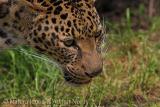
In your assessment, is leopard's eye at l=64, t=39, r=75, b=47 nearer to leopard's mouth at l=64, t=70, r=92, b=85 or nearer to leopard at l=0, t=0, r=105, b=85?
leopard at l=0, t=0, r=105, b=85

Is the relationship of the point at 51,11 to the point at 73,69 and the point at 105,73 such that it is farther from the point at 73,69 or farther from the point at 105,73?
the point at 105,73

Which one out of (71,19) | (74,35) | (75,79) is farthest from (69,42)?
(75,79)

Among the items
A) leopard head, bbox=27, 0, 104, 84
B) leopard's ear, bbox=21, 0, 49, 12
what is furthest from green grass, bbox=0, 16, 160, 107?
leopard's ear, bbox=21, 0, 49, 12

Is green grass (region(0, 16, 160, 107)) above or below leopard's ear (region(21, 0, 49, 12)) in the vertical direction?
below

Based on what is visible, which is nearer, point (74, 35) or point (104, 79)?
point (74, 35)

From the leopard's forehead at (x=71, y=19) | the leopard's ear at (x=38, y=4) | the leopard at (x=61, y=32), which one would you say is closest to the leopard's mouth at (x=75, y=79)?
the leopard at (x=61, y=32)

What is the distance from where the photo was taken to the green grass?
696cm

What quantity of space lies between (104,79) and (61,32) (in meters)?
2.13

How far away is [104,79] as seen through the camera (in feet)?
25.7

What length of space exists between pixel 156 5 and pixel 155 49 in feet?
6.65

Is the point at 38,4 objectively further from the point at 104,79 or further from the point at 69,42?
the point at 104,79

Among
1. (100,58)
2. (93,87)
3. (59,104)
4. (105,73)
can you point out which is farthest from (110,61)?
(100,58)

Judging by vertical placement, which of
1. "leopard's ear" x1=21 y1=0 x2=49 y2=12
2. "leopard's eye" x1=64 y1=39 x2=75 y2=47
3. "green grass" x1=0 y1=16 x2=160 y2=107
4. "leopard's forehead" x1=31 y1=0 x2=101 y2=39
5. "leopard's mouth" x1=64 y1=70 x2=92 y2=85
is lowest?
"green grass" x1=0 y1=16 x2=160 y2=107

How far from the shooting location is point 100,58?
585cm
